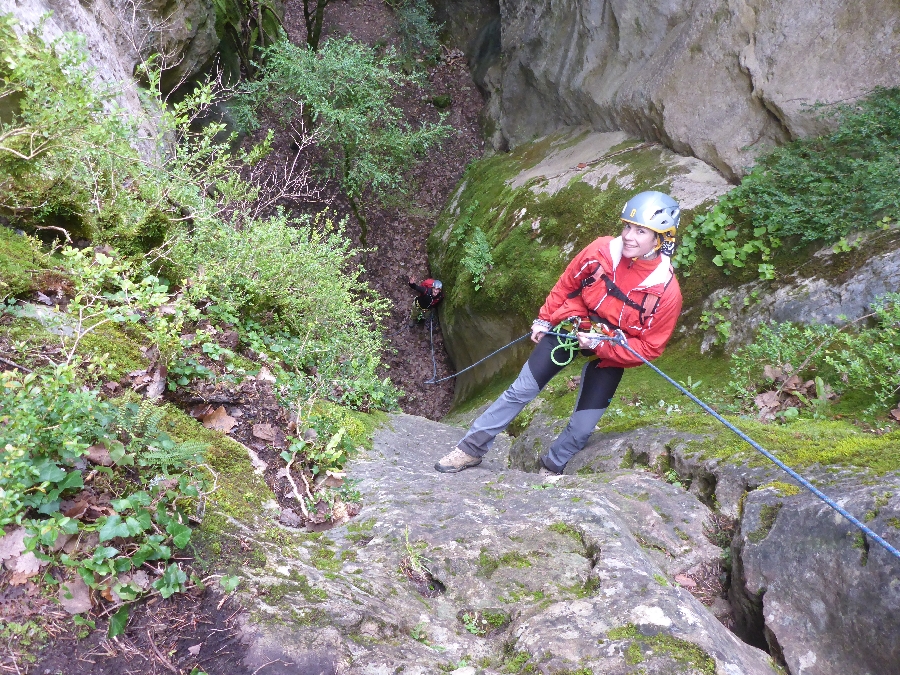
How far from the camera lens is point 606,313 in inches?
167

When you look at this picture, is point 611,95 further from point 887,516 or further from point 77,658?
point 77,658

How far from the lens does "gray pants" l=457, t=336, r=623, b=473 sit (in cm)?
440

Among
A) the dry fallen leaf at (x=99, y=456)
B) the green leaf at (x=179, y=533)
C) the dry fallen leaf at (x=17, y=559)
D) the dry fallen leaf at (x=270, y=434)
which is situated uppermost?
the dry fallen leaf at (x=99, y=456)

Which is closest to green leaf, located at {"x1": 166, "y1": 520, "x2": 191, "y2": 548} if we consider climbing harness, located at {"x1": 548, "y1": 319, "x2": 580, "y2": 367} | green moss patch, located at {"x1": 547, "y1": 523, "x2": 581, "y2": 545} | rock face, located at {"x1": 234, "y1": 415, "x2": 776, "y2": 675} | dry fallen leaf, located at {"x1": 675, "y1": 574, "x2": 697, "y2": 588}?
rock face, located at {"x1": 234, "y1": 415, "x2": 776, "y2": 675}

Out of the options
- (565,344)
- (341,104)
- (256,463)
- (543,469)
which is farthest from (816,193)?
(341,104)

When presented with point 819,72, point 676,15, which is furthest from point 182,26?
point 819,72

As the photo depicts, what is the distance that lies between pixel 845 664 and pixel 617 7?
33.8 feet

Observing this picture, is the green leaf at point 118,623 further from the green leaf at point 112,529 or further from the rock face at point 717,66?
the rock face at point 717,66

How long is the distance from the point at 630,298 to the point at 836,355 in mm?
2301

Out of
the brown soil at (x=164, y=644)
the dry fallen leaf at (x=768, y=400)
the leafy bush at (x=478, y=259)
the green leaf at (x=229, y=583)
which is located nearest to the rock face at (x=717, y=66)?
the leafy bush at (x=478, y=259)

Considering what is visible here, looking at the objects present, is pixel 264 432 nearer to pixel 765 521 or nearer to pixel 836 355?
pixel 765 521

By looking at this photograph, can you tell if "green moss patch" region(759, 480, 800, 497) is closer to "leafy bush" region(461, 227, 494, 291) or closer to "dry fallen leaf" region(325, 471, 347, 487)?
"dry fallen leaf" region(325, 471, 347, 487)

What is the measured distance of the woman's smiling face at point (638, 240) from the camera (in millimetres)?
3904

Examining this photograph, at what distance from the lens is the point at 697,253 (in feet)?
22.5
